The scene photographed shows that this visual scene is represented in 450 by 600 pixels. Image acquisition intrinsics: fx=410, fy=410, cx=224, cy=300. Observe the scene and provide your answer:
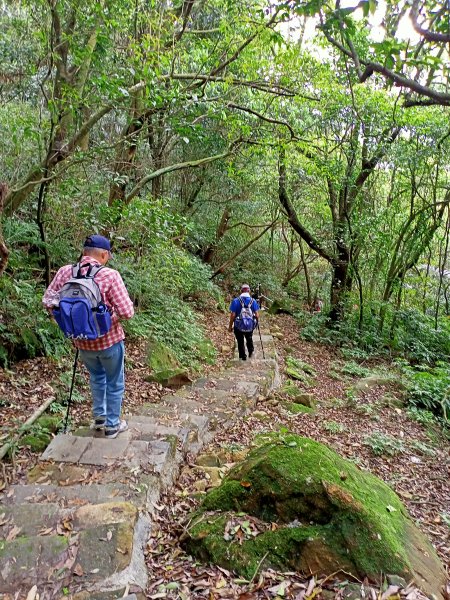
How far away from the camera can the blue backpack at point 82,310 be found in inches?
139

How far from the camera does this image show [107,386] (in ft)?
13.7

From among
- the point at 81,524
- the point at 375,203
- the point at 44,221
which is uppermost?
the point at 375,203

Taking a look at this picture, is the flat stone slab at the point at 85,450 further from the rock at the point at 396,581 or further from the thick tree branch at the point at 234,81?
the thick tree branch at the point at 234,81

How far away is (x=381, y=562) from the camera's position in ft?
8.06

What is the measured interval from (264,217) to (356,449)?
1443 cm

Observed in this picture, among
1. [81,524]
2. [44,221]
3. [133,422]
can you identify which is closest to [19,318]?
[44,221]

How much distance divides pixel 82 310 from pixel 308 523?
2416 mm

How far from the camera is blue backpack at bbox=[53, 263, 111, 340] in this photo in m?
3.54

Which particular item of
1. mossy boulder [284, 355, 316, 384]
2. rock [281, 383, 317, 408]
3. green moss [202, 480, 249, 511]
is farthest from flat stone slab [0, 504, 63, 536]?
mossy boulder [284, 355, 316, 384]

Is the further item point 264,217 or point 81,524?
point 264,217

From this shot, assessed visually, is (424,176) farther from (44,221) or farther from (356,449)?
(44,221)

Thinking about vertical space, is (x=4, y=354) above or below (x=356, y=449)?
above

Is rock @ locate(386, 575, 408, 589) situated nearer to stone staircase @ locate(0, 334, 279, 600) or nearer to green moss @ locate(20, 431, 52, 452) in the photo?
stone staircase @ locate(0, 334, 279, 600)

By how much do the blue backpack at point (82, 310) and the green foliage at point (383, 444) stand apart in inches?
179
